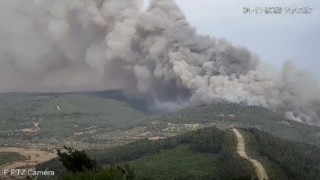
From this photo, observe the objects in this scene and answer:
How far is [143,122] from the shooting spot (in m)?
164

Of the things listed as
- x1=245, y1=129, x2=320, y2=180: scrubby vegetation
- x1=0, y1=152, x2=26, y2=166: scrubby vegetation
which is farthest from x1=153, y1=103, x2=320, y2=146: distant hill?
x1=0, y1=152, x2=26, y2=166: scrubby vegetation

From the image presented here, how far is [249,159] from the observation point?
74.1 m

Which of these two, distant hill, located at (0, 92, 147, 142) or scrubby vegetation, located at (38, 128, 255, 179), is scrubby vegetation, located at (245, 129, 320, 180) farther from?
distant hill, located at (0, 92, 147, 142)

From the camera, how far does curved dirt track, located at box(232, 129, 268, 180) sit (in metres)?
65.5

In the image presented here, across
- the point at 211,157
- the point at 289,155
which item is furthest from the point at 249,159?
the point at 289,155

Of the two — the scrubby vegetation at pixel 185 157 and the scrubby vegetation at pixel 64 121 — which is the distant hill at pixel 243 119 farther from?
the scrubby vegetation at pixel 185 157

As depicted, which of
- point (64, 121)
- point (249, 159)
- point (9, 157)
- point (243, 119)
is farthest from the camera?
point (64, 121)

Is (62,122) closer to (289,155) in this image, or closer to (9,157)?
(9,157)

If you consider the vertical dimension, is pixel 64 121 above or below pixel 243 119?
below

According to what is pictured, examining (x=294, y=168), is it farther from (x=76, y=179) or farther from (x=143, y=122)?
(x=143, y=122)

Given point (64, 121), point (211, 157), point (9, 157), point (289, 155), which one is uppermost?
point (211, 157)

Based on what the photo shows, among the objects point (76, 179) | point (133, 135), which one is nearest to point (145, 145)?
point (133, 135)

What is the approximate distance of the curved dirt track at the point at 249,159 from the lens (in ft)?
215

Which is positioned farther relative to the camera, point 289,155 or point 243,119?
point 243,119
